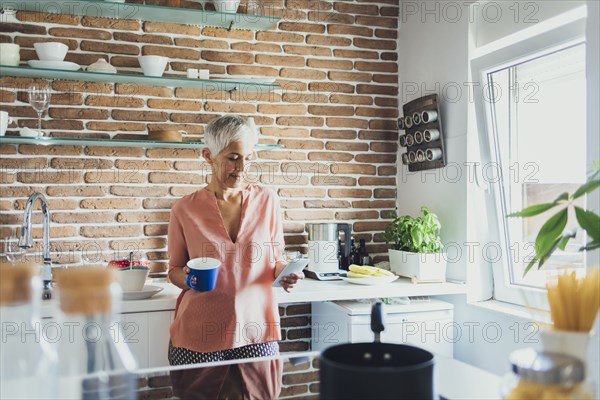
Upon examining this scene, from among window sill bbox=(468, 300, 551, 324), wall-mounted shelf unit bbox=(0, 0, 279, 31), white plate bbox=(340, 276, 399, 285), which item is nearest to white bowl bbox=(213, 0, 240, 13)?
wall-mounted shelf unit bbox=(0, 0, 279, 31)

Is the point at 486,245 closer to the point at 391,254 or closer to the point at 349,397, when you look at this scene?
the point at 391,254

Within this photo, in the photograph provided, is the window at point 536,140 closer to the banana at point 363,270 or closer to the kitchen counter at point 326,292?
the kitchen counter at point 326,292

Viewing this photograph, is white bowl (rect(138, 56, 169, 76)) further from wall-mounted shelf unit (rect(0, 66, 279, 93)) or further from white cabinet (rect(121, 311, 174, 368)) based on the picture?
white cabinet (rect(121, 311, 174, 368))

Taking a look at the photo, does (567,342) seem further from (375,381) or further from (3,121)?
(3,121)

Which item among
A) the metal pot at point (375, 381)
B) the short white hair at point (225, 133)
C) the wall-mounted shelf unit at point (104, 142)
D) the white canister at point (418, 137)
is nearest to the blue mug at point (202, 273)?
the short white hair at point (225, 133)

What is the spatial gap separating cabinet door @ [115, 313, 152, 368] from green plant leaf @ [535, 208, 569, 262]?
1.93 meters

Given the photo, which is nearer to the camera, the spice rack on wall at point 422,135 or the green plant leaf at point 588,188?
the green plant leaf at point 588,188

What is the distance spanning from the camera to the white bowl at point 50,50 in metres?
3.02

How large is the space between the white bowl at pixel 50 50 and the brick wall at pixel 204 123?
20cm

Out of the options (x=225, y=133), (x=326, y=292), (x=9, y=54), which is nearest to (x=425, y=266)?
(x=326, y=292)

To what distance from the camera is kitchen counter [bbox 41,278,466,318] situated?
109 inches

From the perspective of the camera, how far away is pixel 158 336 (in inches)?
110

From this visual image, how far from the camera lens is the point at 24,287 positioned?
3.13 feet

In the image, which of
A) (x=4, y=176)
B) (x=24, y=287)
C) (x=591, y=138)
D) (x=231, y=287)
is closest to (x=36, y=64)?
(x=4, y=176)
